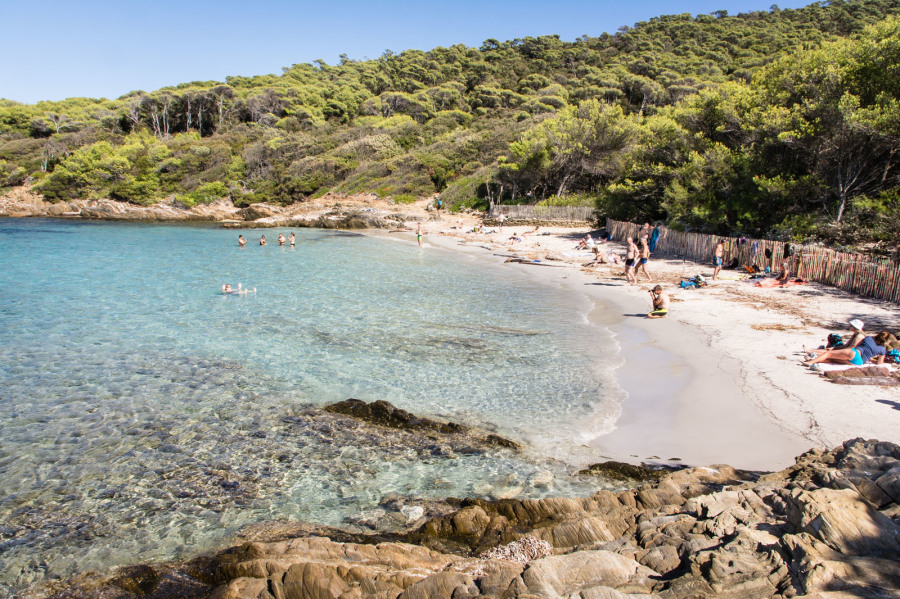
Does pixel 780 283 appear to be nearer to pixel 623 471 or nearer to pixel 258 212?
pixel 623 471

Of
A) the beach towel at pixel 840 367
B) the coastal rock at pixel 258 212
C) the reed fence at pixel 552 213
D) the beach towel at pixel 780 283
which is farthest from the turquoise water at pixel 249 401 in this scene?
the coastal rock at pixel 258 212

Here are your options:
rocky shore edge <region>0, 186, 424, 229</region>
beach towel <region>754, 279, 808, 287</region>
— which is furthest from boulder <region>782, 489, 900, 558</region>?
rocky shore edge <region>0, 186, 424, 229</region>

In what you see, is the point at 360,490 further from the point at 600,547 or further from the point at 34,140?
the point at 34,140

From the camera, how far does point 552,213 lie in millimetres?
39250

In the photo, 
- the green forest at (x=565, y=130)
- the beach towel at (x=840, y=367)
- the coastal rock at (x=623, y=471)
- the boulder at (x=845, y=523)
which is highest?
the green forest at (x=565, y=130)

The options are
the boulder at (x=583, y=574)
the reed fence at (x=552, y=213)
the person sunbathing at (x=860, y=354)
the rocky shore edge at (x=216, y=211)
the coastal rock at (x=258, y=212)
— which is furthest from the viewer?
the coastal rock at (x=258, y=212)

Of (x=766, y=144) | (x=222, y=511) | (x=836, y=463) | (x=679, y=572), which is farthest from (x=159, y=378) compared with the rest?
(x=766, y=144)

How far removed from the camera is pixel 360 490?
243 inches

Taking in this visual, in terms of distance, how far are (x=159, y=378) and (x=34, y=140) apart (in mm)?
81250

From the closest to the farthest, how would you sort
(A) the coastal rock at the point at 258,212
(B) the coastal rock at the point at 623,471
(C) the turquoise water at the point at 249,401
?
(C) the turquoise water at the point at 249,401
(B) the coastal rock at the point at 623,471
(A) the coastal rock at the point at 258,212

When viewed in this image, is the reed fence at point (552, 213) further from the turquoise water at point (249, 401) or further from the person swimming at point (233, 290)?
the person swimming at point (233, 290)

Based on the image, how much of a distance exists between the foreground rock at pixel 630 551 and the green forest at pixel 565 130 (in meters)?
17.8

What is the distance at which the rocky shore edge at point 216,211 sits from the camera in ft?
160

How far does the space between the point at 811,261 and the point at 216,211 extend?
56.9m
